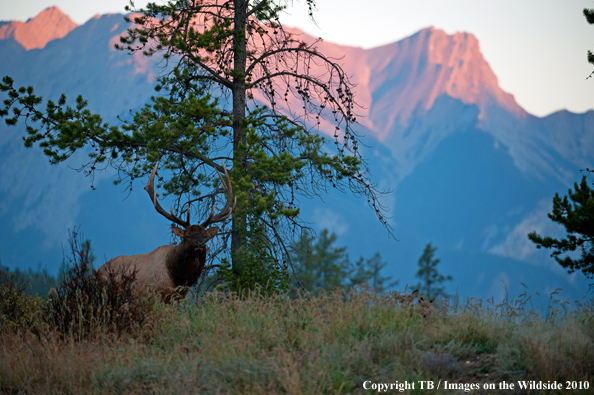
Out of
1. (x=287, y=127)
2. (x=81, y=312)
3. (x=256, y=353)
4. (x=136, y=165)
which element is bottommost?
(x=256, y=353)

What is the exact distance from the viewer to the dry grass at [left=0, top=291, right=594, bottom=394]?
4719 millimetres

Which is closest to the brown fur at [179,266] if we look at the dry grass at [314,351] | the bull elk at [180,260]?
the bull elk at [180,260]

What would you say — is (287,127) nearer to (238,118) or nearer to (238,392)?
(238,118)

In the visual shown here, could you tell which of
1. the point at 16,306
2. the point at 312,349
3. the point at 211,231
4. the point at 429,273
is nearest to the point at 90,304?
the point at 16,306

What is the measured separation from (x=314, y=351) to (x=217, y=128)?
21.9 feet

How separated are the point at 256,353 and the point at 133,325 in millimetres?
2179

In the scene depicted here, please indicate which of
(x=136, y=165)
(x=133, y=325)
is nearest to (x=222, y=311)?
(x=133, y=325)

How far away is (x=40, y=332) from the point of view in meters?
6.55

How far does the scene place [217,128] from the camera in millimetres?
10664

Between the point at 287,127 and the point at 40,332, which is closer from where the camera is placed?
the point at 40,332

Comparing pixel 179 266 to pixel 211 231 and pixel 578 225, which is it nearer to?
pixel 211 231

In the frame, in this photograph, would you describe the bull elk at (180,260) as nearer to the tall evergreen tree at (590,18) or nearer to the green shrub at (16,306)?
the green shrub at (16,306)

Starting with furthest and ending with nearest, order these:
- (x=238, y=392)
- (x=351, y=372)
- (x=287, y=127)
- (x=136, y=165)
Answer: (x=287, y=127), (x=136, y=165), (x=351, y=372), (x=238, y=392)

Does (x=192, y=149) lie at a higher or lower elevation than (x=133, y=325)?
higher
